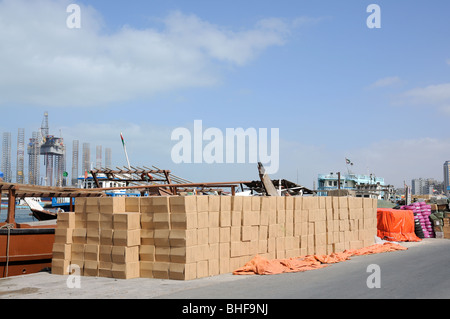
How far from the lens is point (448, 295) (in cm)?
870

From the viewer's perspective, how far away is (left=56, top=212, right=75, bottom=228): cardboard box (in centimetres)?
1180

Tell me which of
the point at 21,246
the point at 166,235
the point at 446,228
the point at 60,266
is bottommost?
the point at 446,228

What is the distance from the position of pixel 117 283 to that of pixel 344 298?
5084 millimetres

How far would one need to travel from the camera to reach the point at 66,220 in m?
11.9

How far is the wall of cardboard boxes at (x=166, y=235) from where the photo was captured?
35.6 ft

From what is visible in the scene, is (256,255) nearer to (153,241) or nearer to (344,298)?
(153,241)

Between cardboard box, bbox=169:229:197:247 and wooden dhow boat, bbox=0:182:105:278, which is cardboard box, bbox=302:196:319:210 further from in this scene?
wooden dhow boat, bbox=0:182:105:278

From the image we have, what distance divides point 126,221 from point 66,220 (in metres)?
2.03

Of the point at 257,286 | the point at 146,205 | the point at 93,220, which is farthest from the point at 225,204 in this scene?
the point at 93,220

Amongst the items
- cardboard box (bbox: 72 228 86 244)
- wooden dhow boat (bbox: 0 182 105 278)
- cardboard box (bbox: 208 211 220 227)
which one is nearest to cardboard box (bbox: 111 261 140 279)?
cardboard box (bbox: 72 228 86 244)

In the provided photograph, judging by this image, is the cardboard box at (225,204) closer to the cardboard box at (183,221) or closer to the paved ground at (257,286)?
the cardboard box at (183,221)

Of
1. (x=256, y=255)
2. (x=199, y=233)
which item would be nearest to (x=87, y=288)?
(x=199, y=233)

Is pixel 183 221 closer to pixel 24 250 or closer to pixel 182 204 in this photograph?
pixel 182 204
